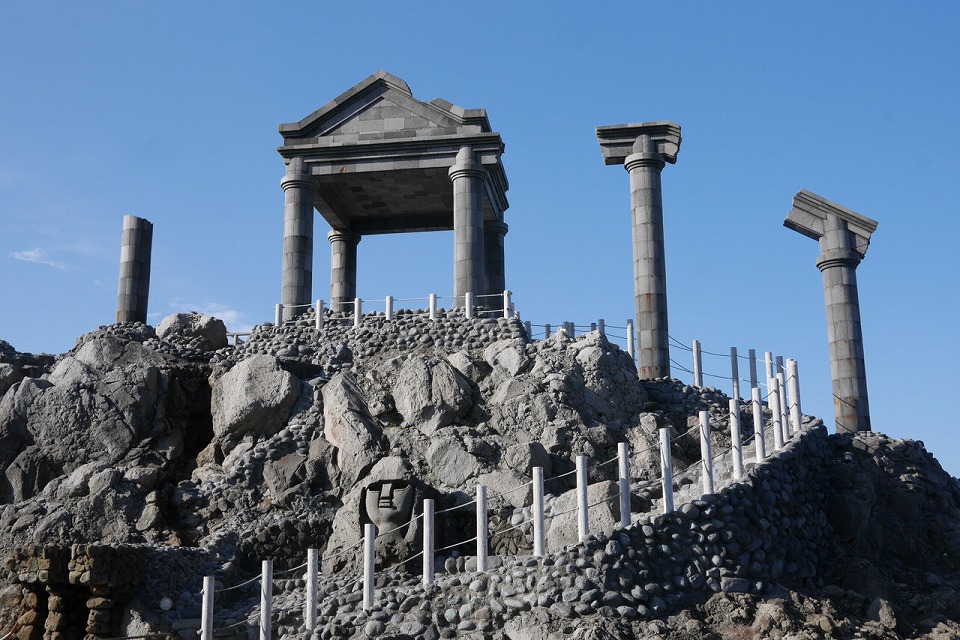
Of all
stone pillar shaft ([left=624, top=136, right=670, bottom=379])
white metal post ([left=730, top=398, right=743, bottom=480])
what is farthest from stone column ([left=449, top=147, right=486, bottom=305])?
white metal post ([left=730, top=398, right=743, bottom=480])

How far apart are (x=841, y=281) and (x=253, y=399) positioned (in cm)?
1473

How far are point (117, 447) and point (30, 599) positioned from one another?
7.43 m

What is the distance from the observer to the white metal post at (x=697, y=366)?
26984mm

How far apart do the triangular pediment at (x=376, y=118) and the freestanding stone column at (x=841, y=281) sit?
10.9m

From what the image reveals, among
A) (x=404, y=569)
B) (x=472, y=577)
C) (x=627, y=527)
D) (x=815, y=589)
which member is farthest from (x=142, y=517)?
(x=815, y=589)

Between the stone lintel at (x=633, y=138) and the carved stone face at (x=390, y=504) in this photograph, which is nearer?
the carved stone face at (x=390, y=504)

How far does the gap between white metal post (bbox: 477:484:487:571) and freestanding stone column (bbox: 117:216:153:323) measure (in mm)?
20405

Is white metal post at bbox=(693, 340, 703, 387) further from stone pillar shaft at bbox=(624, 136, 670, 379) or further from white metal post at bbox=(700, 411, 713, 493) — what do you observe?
white metal post at bbox=(700, 411, 713, 493)

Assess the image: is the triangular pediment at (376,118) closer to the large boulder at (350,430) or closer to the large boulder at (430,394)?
the large boulder at (430,394)

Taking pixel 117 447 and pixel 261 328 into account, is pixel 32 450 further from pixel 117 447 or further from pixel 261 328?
pixel 261 328

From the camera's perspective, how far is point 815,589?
18.1 m

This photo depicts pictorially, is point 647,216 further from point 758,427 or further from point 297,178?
point 758,427

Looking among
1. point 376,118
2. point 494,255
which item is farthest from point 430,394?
point 494,255

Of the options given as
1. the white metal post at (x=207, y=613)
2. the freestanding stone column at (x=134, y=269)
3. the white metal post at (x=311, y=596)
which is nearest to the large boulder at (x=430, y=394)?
the white metal post at (x=311, y=596)
